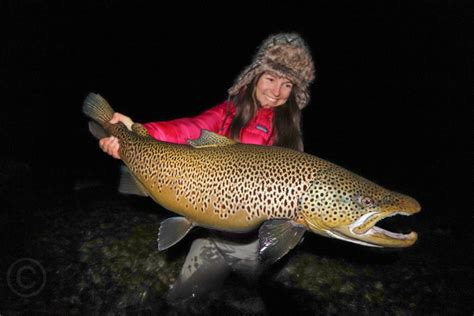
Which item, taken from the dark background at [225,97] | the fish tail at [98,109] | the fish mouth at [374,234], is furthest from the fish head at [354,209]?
the dark background at [225,97]

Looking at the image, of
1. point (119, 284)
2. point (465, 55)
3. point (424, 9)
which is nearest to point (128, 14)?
point (424, 9)

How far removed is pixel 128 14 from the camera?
25969 millimetres

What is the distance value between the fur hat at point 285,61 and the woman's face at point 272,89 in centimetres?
6

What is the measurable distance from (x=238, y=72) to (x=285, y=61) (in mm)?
21109

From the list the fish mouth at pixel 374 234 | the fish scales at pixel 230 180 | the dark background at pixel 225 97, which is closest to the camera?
the fish mouth at pixel 374 234

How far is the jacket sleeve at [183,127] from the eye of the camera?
8.86 feet

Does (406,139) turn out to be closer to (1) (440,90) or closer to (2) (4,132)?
(1) (440,90)

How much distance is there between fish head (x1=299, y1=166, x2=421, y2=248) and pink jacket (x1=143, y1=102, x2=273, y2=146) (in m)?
1.23

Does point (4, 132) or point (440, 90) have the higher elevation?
point (440, 90)

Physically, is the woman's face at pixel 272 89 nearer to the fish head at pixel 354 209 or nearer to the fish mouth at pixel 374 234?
the fish head at pixel 354 209

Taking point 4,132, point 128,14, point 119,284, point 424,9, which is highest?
point 424,9

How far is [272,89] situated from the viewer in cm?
299

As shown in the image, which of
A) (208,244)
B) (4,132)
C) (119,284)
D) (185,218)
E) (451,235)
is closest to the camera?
(185,218)

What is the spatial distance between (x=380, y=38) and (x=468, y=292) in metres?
25.6
